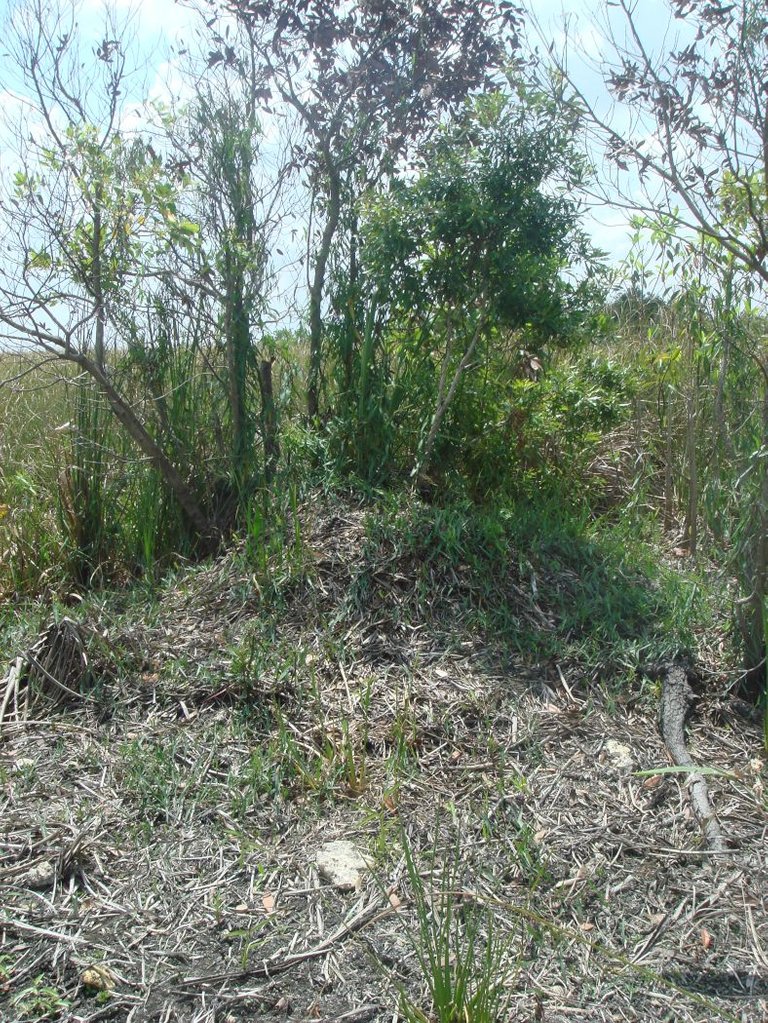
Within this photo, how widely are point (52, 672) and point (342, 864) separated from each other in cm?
170

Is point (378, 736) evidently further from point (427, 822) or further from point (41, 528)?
point (41, 528)

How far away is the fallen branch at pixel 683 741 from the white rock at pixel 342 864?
108 cm

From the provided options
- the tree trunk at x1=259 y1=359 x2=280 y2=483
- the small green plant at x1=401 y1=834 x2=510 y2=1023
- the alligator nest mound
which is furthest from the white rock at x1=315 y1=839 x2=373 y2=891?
the tree trunk at x1=259 y1=359 x2=280 y2=483

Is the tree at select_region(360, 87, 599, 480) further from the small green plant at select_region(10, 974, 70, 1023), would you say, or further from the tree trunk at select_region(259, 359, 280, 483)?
the small green plant at select_region(10, 974, 70, 1023)

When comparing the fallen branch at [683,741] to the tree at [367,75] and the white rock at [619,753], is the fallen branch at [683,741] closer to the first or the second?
the white rock at [619,753]

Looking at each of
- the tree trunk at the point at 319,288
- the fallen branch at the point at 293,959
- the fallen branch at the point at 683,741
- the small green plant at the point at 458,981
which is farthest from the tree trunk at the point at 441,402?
the small green plant at the point at 458,981

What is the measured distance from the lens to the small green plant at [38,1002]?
2314mm

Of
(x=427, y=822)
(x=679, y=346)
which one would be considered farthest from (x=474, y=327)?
(x=427, y=822)

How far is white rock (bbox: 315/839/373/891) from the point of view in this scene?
2.79m

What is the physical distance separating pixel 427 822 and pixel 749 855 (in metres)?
1.04

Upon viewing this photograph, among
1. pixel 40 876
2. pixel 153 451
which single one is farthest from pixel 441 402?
pixel 40 876

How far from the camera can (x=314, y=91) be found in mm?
5418

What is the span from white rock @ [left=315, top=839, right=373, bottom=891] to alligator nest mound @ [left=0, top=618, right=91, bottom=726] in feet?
4.62

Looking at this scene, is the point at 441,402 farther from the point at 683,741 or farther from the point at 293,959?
the point at 293,959
